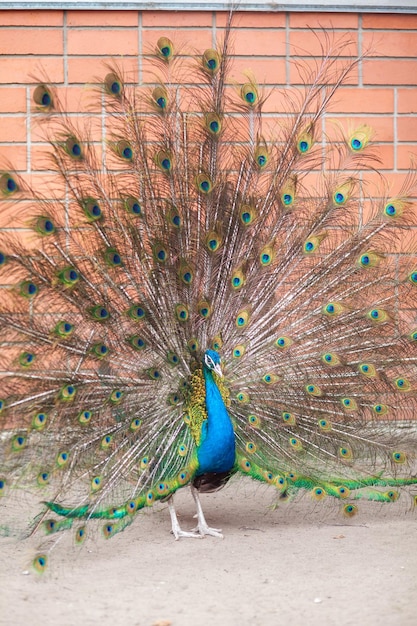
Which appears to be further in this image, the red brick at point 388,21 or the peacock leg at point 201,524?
the red brick at point 388,21

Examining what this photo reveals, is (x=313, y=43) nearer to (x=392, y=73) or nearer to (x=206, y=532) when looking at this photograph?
(x=392, y=73)

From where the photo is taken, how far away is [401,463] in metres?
5.04

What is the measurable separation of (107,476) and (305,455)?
3.51 feet

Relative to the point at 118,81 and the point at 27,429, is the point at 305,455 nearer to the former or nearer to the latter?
the point at 27,429

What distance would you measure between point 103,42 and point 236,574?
3.90m

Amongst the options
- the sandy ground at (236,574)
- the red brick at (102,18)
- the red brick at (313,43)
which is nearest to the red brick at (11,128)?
the red brick at (102,18)

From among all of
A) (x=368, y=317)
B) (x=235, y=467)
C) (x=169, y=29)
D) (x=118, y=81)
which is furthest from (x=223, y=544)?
(x=169, y=29)

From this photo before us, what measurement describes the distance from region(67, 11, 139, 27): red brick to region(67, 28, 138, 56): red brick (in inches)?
1.9

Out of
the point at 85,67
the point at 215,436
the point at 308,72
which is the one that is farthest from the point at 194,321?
the point at 308,72

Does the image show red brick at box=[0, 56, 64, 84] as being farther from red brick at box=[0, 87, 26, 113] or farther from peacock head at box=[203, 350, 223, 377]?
peacock head at box=[203, 350, 223, 377]

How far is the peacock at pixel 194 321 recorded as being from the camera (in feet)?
14.8

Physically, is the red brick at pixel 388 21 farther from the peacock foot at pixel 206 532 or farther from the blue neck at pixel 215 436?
the peacock foot at pixel 206 532

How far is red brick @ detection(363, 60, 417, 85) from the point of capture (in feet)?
22.4

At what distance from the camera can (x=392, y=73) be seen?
6855mm
